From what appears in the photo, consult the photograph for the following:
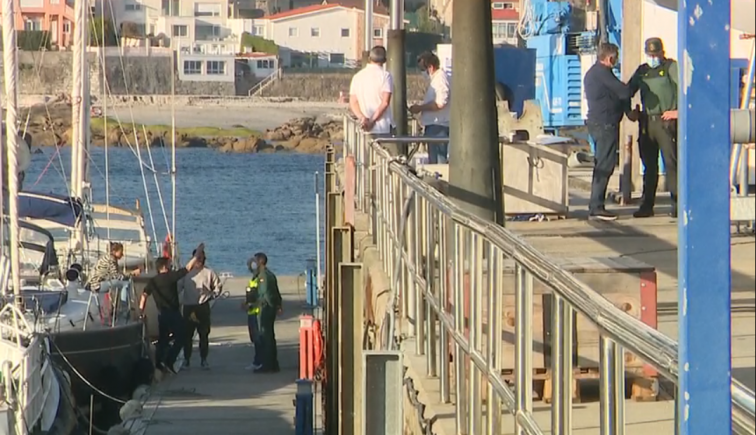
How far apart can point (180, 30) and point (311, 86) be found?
19618 millimetres

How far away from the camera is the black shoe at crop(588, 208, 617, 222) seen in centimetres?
1284

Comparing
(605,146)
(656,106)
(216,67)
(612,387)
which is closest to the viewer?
(612,387)

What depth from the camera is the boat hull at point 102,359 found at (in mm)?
23406

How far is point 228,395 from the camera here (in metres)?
21.8

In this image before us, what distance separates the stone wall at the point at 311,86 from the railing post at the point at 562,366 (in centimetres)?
12320

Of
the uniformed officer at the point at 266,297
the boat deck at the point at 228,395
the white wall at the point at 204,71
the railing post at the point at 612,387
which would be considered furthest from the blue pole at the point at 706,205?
the white wall at the point at 204,71

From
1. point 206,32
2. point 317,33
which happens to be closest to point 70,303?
point 317,33

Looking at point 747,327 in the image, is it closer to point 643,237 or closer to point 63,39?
point 643,237

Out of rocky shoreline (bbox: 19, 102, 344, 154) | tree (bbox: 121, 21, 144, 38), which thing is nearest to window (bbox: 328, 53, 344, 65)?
rocky shoreline (bbox: 19, 102, 344, 154)

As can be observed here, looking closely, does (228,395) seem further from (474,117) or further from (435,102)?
(474,117)

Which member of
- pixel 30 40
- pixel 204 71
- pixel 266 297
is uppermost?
pixel 30 40

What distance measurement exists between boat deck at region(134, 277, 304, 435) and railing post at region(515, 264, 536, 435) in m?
14.6

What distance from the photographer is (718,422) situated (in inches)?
98.0

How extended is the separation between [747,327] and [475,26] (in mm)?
6644
